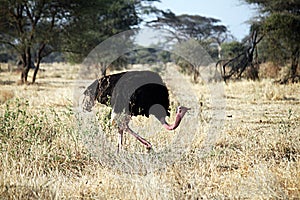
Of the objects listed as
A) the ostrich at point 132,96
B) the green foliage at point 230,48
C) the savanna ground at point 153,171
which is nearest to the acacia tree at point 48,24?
the ostrich at point 132,96

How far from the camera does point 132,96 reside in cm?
502

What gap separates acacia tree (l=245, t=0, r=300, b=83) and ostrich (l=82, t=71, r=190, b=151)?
10.9m

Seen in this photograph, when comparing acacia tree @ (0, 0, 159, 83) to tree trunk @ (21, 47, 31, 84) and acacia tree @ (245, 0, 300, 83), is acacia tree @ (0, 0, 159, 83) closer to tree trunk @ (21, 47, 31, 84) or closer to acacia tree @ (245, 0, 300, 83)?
tree trunk @ (21, 47, 31, 84)

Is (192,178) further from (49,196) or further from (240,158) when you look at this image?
(49,196)

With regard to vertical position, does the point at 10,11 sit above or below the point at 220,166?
above

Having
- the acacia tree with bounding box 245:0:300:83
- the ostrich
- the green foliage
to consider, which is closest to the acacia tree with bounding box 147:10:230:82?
the green foliage

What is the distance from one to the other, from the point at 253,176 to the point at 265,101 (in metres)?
7.15

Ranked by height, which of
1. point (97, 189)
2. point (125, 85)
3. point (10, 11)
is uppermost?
point (10, 11)

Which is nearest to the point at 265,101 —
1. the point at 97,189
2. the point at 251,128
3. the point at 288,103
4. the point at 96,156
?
the point at 288,103

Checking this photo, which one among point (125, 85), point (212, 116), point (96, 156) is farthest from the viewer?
point (212, 116)

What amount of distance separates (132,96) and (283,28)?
42.9 ft

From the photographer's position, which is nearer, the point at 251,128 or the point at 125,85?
the point at 125,85

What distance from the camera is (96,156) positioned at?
448 cm

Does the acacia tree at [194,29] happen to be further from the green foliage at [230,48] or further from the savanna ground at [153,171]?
the savanna ground at [153,171]
